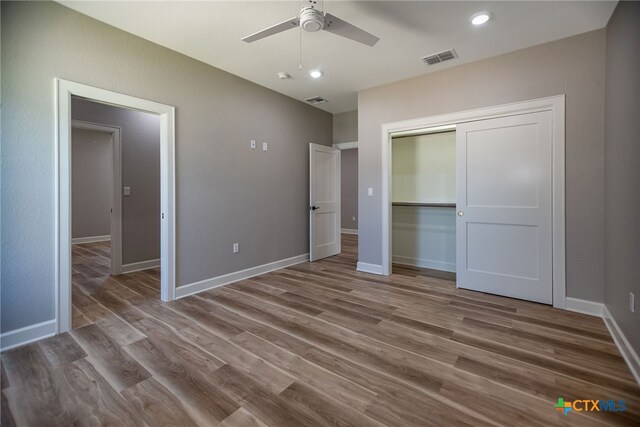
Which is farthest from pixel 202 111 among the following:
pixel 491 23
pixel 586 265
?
pixel 586 265

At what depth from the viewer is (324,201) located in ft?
17.3

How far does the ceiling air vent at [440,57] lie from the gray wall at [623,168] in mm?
1252

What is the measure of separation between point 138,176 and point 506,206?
512cm

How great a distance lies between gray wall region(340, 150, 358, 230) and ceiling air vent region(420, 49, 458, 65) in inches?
210

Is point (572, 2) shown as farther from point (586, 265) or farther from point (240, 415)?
point (240, 415)

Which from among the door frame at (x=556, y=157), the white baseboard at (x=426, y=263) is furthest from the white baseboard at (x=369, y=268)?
the door frame at (x=556, y=157)

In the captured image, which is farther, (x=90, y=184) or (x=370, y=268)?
(x=90, y=184)

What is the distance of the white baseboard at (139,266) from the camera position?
430 cm

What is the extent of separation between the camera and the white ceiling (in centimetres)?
237

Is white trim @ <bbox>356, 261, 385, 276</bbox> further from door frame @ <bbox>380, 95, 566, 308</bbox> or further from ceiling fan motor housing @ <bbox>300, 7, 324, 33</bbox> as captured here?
ceiling fan motor housing @ <bbox>300, 7, 324, 33</bbox>

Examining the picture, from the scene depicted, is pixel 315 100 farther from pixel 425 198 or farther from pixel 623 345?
pixel 623 345

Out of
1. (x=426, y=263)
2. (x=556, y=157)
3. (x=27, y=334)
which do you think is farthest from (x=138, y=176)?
(x=556, y=157)

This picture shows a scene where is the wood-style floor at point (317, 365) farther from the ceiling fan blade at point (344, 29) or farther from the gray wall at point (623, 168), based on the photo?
the ceiling fan blade at point (344, 29)

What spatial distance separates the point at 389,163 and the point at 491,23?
6.15ft
